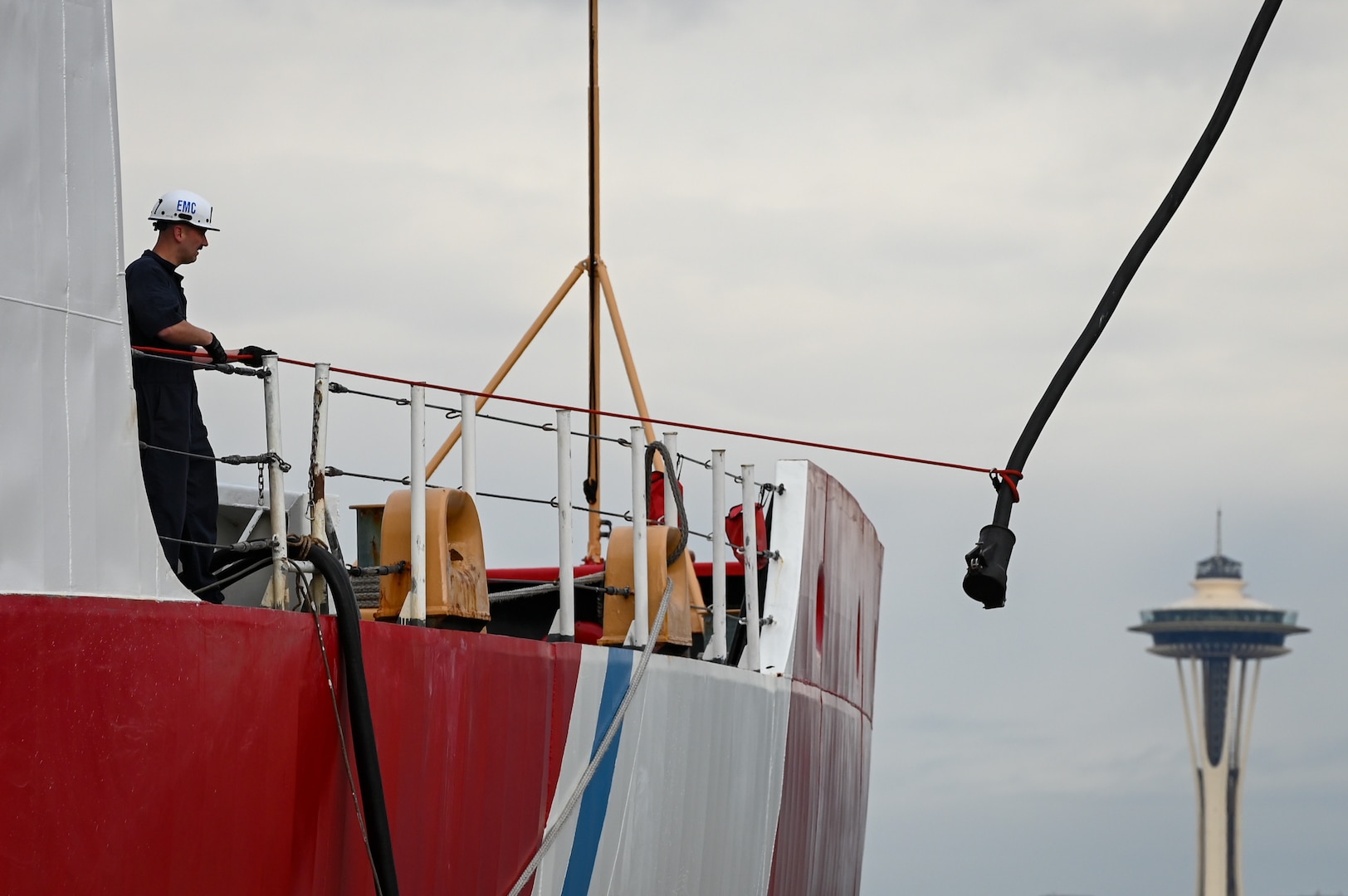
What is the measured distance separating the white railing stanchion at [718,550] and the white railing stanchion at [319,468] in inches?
128

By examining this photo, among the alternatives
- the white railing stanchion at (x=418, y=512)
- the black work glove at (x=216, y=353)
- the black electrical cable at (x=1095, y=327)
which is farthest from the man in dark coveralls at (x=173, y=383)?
the black electrical cable at (x=1095, y=327)

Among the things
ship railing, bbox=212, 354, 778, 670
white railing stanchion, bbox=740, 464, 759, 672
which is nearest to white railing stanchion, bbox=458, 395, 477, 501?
ship railing, bbox=212, 354, 778, 670

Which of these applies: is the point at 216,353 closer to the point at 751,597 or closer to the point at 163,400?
the point at 163,400

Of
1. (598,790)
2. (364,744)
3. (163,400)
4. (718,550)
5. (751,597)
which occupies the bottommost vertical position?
(598,790)

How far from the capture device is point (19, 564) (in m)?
4.96

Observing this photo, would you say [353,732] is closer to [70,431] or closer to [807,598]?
[70,431]

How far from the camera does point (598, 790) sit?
7.79 meters

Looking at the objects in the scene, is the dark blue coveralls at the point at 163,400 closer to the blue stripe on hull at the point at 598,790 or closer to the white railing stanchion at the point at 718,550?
the blue stripe on hull at the point at 598,790

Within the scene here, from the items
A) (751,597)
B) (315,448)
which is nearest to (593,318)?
(751,597)

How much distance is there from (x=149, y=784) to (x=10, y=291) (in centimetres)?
156

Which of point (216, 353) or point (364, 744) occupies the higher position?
point (216, 353)

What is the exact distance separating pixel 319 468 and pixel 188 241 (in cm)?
98

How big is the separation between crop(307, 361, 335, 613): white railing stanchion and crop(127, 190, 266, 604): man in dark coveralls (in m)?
0.31

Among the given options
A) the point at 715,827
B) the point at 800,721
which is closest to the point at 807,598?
the point at 800,721
